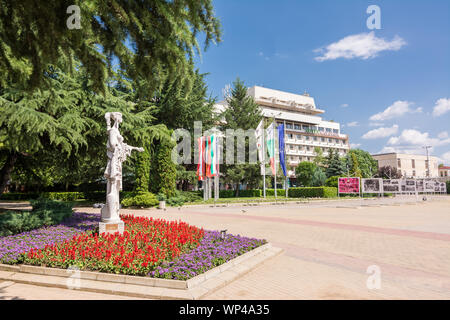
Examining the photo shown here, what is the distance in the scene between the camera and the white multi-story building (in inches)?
2803

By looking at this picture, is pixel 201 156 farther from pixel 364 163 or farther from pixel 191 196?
pixel 364 163

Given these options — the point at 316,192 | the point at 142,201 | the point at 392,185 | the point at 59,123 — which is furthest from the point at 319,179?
the point at 59,123

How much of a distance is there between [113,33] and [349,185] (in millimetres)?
31912

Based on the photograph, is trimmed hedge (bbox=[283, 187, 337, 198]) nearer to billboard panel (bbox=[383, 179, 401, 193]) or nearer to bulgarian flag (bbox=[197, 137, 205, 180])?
billboard panel (bbox=[383, 179, 401, 193])

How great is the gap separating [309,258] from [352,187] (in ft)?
88.0

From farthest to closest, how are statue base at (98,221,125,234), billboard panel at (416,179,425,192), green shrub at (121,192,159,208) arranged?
billboard panel at (416,179,425,192) < green shrub at (121,192,159,208) < statue base at (98,221,125,234)

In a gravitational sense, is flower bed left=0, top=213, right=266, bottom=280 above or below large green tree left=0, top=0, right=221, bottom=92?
below

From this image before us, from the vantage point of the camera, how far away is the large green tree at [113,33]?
284 cm

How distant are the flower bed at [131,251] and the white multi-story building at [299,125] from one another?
62.2m

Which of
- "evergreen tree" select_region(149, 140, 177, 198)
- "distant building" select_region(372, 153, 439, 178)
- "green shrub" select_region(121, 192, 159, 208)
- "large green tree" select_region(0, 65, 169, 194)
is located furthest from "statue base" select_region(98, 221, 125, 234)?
"distant building" select_region(372, 153, 439, 178)

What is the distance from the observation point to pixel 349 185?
102 ft

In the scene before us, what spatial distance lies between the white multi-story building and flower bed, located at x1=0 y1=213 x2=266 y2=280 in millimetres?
62153

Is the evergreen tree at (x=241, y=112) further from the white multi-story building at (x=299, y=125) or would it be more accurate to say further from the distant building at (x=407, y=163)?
the distant building at (x=407, y=163)

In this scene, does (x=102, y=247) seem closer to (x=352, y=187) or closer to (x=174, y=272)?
(x=174, y=272)
